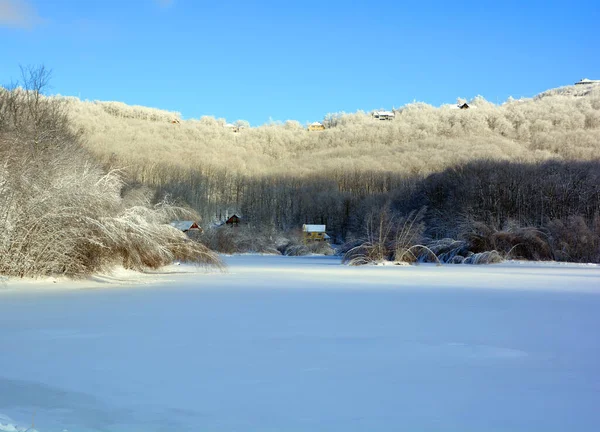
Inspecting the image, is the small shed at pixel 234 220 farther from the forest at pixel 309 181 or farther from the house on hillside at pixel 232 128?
the house on hillside at pixel 232 128

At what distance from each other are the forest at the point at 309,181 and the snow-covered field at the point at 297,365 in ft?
16.6

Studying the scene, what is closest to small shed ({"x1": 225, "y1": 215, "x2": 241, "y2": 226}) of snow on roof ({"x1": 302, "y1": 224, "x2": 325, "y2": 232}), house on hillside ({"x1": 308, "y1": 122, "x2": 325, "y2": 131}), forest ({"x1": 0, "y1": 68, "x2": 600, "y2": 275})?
forest ({"x1": 0, "y1": 68, "x2": 600, "y2": 275})

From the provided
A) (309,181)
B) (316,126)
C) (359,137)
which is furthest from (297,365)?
(316,126)

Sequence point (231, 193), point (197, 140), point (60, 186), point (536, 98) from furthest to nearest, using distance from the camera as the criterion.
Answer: point (536, 98)
point (197, 140)
point (231, 193)
point (60, 186)

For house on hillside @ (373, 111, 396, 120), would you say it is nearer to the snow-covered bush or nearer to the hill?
the hill

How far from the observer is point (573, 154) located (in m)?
85.2

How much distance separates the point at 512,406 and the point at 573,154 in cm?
8957

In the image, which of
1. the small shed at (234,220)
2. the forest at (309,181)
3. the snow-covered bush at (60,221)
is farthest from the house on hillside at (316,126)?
the snow-covered bush at (60,221)

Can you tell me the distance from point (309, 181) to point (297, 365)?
96341mm

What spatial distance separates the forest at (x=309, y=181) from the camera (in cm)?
1556

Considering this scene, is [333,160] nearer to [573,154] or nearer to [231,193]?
[231,193]

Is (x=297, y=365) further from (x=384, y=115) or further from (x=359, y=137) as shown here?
(x=384, y=115)

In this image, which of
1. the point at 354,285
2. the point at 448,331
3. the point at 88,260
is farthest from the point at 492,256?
the point at 448,331

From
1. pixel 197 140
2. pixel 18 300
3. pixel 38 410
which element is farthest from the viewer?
pixel 197 140
